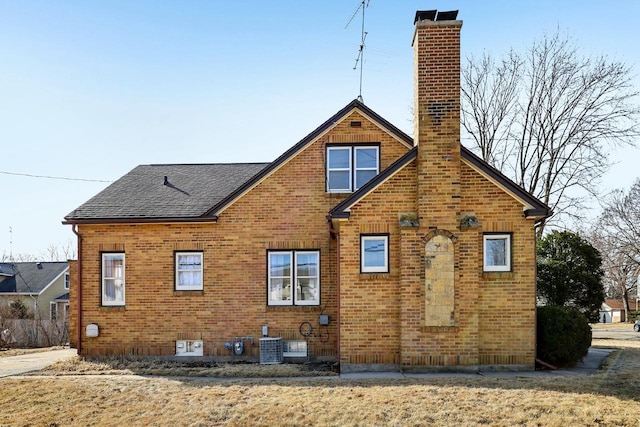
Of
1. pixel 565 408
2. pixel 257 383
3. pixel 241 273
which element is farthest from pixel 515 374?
pixel 241 273

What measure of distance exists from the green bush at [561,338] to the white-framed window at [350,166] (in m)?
5.96

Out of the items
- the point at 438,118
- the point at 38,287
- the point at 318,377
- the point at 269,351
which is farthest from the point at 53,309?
the point at 438,118

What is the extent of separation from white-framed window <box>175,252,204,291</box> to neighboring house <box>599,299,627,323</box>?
54.1 m

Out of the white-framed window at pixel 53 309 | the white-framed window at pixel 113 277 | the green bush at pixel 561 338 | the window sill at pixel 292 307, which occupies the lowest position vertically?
the white-framed window at pixel 53 309

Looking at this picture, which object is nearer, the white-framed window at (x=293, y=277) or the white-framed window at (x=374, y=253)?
the white-framed window at (x=374, y=253)

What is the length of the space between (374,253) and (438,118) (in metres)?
3.54

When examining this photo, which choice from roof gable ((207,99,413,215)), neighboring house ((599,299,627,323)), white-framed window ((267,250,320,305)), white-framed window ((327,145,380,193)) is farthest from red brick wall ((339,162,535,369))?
neighboring house ((599,299,627,323))

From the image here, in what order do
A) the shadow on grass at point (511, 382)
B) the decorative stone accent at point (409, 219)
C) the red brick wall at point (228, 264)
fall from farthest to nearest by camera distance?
the red brick wall at point (228, 264) → the decorative stone accent at point (409, 219) → the shadow on grass at point (511, 382)

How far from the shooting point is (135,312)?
47.8 ft

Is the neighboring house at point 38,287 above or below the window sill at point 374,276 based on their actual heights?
below

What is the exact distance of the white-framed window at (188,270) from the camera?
14648mm

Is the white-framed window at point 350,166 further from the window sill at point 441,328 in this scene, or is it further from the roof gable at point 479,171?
the window sill at point 441,328

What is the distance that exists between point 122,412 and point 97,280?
21.3ft

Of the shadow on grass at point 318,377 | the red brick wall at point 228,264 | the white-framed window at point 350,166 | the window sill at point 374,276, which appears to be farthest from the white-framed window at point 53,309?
the window sill at point 374,276
